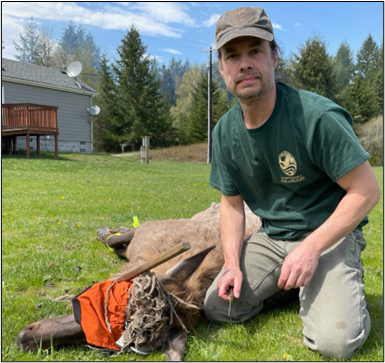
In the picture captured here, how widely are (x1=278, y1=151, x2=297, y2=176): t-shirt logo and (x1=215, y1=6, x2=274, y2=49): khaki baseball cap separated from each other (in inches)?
33.5

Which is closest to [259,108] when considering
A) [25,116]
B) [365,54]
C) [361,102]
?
[25,116]

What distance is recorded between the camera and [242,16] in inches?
113

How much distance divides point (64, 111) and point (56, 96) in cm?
122

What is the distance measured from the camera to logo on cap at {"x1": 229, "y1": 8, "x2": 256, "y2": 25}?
2844 millimetres

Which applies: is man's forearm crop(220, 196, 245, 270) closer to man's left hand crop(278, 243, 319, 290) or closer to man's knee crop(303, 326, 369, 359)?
man's left hand crop(278, 243, 319, 290)

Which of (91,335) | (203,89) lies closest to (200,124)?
(203,89)

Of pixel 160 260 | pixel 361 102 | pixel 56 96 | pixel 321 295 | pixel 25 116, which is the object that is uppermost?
pixel 361 102

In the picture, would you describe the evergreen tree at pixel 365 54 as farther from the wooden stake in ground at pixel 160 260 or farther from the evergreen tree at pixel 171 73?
the wooden stake in ground at pixel 160 260

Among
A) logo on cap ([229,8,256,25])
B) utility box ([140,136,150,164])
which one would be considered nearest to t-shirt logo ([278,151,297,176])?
logo on cap ([229,8,256,25])

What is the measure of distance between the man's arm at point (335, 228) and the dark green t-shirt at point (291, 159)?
5.2 inches

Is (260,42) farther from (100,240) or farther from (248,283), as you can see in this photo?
(100,240)

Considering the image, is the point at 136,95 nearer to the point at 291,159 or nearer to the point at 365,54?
the point at 291,159

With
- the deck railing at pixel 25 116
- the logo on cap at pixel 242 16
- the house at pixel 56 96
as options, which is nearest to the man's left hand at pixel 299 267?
the logo on cap at pixel 242 16

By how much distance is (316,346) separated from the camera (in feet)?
9.05
